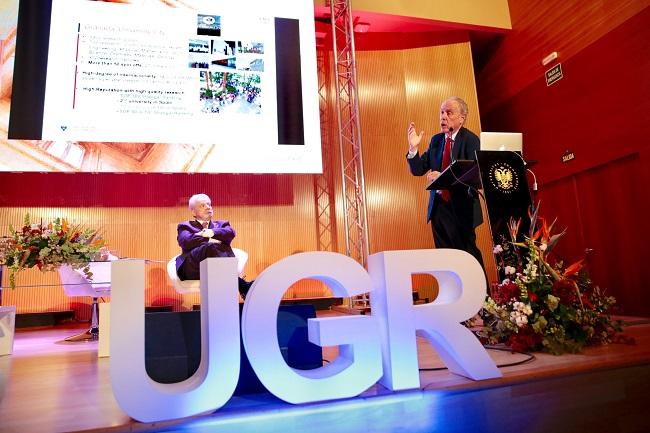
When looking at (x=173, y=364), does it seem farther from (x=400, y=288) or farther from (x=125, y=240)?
(x=125, y=240)

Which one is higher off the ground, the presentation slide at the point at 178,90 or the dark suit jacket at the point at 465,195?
the presentation slide at the point at 178,90

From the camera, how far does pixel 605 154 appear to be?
4406mm

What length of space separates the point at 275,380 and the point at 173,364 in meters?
0.45

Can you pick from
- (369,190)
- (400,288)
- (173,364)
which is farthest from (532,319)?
(369,190)

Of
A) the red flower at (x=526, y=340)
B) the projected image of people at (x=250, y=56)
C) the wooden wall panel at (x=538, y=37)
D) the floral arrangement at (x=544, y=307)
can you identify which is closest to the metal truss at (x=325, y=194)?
the projected image of people at (x=250, y=56)

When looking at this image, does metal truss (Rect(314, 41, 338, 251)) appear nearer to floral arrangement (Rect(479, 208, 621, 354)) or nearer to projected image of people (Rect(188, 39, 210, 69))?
projected image of people (Rect(188, 39, 210, 69))

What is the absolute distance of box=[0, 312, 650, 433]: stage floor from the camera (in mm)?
1316

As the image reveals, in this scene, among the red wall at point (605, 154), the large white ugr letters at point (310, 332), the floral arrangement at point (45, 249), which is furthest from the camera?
the red wall at point (605, 154)

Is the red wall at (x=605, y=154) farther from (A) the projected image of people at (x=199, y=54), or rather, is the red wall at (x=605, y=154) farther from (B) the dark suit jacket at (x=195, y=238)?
(A) the projected image of people at (x=199, y=54)

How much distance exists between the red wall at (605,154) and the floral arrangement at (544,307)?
7.92 feet

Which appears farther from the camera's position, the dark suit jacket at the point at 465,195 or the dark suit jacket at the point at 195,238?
the dark suit jacket at the point at 195,238

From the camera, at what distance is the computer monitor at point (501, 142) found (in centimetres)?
263

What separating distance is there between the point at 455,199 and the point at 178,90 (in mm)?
2884

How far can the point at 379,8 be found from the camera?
17.2ft
